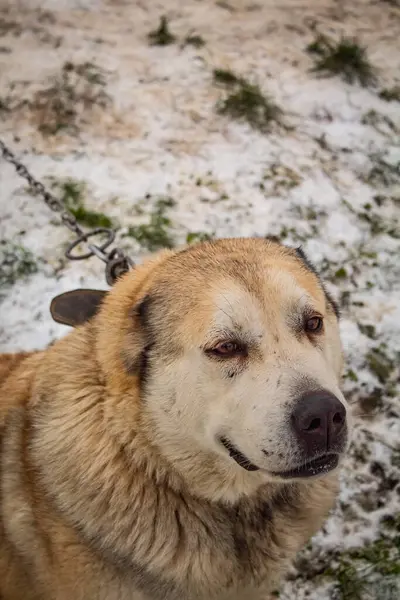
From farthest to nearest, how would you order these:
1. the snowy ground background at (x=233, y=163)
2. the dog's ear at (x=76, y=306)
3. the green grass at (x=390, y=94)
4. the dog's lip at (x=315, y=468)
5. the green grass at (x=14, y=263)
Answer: the green grass at (x=390, y=94) → the green grass at (x=14, y=263) → the snowy ground background at (x=233, y=163) → the dog's ear at (x=76, y=306) → the dog's lip at (x=315, y=468)

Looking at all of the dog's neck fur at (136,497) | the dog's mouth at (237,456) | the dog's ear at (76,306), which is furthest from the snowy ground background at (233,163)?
the dog's mouth at (237,456)

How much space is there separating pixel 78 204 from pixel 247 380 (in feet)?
9.57

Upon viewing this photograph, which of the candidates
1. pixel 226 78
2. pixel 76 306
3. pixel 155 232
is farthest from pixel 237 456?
pixel 226 78

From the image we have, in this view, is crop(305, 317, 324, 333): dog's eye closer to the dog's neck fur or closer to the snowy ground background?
the dog's neck fur

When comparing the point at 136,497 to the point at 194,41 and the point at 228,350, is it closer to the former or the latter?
the point at 228,350

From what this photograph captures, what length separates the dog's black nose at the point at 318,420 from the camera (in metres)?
2.05

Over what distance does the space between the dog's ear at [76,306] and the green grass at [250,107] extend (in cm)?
289

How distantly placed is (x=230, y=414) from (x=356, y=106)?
4136mm

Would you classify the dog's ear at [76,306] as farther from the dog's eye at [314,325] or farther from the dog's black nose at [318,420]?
the dog's black nose at [318,420]

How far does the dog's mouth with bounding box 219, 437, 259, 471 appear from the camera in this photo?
7.41 ft

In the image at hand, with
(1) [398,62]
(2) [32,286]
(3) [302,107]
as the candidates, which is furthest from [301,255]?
(1) [398,62]

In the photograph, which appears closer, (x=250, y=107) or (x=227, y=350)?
(x=227, y=350)

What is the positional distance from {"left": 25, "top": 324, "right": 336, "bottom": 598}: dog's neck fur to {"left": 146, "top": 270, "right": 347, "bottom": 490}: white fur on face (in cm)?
13

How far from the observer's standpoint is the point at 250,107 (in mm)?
5422
